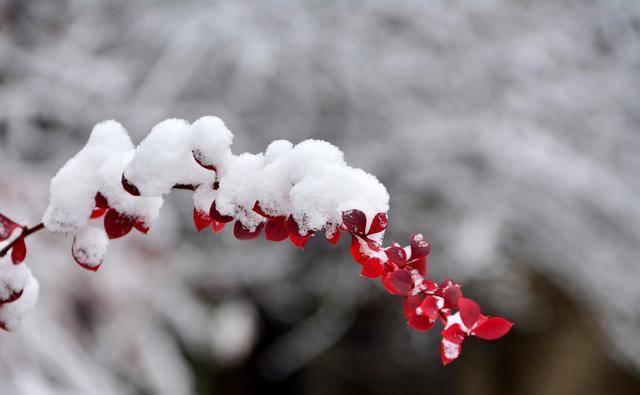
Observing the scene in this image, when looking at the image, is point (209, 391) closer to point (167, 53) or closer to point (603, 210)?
point (167, 53)

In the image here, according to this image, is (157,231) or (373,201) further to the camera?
(157,231)

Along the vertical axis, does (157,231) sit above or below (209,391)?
above

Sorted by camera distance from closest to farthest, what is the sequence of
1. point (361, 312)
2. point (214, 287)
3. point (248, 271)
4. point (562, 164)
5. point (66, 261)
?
point (66, 261) → point (562, 164) → point (248, 271) → point (214, 287) → point (361, 312)

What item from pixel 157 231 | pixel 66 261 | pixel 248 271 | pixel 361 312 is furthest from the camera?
pixel 361 312

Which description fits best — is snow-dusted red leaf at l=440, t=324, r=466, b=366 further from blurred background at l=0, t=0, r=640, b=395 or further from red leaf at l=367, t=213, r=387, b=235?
blurred background at l=0, t=0, r=640, b=395

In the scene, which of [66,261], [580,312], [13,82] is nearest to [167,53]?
[13,82]

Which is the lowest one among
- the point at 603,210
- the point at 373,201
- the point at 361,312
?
the point at 361,312

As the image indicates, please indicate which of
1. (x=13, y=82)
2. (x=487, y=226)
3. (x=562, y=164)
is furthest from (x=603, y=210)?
(x=13, y=82)
